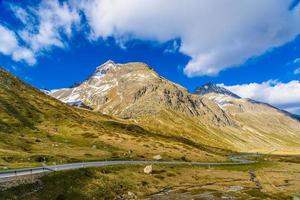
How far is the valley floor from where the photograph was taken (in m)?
63.7

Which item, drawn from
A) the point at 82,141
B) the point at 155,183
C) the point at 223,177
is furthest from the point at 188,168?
the point at 82,141

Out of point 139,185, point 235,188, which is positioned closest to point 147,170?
point 139,185

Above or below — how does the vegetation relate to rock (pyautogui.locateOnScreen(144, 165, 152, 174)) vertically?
below

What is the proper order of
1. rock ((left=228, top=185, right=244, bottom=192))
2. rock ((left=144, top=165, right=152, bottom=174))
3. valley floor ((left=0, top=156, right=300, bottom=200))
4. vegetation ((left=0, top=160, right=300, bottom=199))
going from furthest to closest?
rock ((left=144, top=165, right=152, bottom=174)), rock ((left=228, top=185, right=244, bottom=192)), vegetation ((left=0, top=160, right=300, bottom=199)), valley floor ((left=0, top=156, right=300, bottom=200))

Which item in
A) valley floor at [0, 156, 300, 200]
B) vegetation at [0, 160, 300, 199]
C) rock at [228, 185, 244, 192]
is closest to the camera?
valley floor at [0, 156, 300, 200]

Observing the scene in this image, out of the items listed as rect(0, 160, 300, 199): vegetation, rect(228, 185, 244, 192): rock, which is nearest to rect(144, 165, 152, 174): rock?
rect(0, 160, 300, 199): vegetation

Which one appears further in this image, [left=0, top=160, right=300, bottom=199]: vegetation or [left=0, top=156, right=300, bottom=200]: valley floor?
[left=0, top=160, right=300, bottom=199]: vegetation

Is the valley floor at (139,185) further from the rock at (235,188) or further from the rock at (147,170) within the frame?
the rock at (147,170)

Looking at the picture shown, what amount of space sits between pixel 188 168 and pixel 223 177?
12706 millimetres

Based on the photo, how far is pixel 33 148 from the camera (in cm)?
12975

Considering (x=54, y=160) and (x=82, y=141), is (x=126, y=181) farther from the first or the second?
(x=82, y=141)

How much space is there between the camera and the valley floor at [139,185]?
209ft

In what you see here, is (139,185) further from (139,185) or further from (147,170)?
(147,170)

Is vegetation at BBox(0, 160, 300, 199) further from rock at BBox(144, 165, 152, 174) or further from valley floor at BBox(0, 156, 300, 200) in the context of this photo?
rock at BBox(144, 165, 152, 174)
